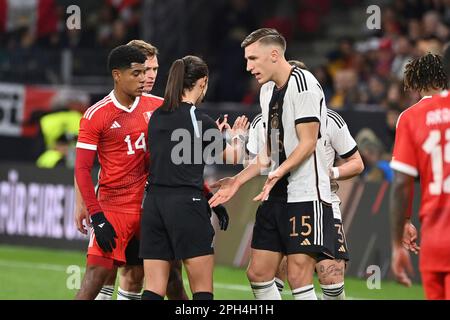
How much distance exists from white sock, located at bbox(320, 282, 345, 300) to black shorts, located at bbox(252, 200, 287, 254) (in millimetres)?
760

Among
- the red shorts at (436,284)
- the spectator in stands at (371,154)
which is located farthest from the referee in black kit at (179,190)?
the spectator in stands at (371,154)

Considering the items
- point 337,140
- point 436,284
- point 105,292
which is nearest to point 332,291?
point 337,140

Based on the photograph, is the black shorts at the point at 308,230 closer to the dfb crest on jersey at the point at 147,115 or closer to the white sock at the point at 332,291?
the white sock at the point at 332,291

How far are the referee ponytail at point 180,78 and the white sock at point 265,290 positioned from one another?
4.83ft

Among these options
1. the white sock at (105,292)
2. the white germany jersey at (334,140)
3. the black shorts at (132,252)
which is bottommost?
the white sock at (105,292)

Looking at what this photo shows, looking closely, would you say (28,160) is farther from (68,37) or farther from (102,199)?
(102,199)

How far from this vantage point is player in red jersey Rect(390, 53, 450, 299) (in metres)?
6.46

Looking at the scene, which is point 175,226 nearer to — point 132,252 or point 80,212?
point 132,252

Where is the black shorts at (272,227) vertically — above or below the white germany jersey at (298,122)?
below

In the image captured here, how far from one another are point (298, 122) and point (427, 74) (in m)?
1.13

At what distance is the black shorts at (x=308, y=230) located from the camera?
827 centimetres

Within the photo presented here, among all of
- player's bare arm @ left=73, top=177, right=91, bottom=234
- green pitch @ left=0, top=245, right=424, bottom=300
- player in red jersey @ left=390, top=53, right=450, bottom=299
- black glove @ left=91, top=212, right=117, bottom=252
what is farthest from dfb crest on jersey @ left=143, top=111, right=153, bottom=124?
green pitch @ left=0, top=245, right=424, bottom=300

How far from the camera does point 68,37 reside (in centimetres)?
2209
